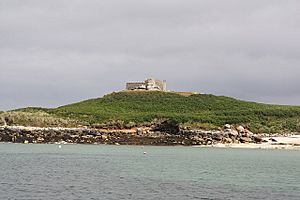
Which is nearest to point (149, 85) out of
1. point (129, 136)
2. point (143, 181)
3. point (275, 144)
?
point (129, 136)

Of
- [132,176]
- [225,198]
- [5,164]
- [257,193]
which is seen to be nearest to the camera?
[225,198]

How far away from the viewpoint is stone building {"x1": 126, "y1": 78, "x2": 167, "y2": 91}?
136 m

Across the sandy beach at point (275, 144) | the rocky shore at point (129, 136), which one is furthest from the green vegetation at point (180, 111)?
the sandy beach at point (275, 144)

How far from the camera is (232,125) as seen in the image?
87.8 m

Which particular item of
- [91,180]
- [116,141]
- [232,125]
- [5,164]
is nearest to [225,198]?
[91,180]

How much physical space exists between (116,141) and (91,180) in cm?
4846

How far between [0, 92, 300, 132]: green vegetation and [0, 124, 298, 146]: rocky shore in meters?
5.28

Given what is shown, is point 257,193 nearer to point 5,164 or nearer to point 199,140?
point 5,164

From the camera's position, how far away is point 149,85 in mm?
135625

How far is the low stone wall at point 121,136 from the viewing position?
7900 centimetres

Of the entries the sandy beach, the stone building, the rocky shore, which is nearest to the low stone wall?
the rocky shore

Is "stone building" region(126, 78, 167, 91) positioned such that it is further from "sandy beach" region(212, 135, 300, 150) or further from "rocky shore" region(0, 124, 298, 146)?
"sandy beach" region(212, 135, 300, 150)

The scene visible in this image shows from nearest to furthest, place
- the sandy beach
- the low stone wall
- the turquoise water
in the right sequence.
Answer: the turquoise water < the sandy beach < the low stone wall

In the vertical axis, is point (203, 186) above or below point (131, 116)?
below
